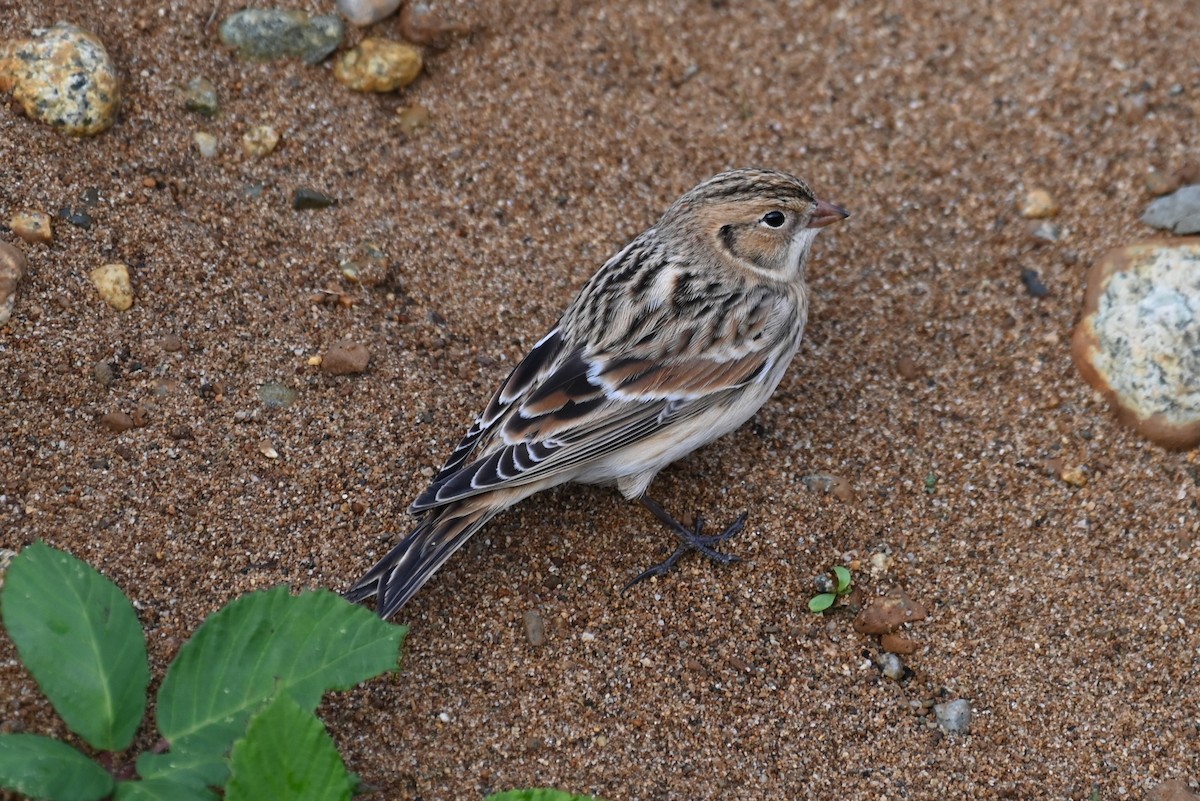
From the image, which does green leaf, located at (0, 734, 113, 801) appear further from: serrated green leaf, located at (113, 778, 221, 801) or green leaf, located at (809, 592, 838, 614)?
green leaf, located at (809, 592, 838, 614)

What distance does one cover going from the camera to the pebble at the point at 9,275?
403 cm

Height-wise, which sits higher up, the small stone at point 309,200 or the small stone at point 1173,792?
the small stone at point 309,200

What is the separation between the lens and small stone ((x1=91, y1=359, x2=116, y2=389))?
13.3ft

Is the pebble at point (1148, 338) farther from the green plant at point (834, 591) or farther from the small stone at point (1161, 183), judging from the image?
the green plant at point (834, 591)

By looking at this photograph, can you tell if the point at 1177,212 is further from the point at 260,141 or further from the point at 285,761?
the point at 285,761

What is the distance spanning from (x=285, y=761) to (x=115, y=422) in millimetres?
1624

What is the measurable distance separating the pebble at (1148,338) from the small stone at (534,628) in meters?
2.45

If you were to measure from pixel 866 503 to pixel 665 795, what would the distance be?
54.7 inches

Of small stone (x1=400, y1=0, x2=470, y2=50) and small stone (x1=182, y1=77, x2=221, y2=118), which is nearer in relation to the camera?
small stone (x1=182, y1=77, x2=221, y2=118)

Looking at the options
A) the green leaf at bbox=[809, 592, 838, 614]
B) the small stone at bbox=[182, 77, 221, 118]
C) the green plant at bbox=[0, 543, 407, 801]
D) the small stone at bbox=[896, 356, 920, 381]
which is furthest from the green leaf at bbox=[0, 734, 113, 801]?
the small stone at bbox=[896, 356, 920, 381]

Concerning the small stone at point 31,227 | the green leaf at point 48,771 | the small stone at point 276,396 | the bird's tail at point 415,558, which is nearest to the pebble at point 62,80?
the small stone at point 31,227

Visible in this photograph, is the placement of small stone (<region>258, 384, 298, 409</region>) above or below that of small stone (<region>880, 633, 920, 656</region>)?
above

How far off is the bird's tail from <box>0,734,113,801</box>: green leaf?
0.92 m

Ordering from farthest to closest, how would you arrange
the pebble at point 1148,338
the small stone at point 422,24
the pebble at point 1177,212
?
the small stone at point 422,24
the pebble at point 1177,212
the pebble at point 1148,338
